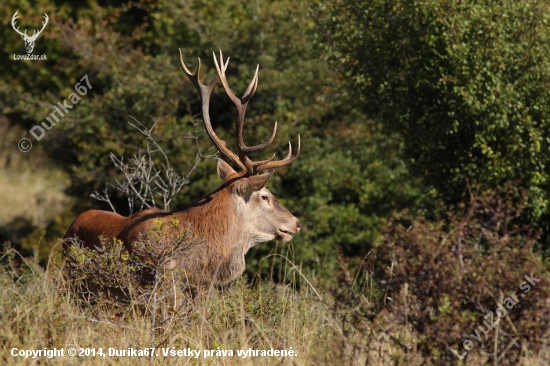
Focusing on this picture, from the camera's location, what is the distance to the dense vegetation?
17.2 feet

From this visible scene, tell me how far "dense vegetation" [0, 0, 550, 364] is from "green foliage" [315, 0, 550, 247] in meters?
0.02

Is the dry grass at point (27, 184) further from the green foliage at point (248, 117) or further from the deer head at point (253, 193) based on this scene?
the deer head at point (253, 193)

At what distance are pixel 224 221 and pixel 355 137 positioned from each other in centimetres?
693

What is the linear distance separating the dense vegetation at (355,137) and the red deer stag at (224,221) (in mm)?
465

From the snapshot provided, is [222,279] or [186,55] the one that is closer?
[222,279]

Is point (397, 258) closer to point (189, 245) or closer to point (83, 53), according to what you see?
point (189, 245)

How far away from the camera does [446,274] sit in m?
5.10

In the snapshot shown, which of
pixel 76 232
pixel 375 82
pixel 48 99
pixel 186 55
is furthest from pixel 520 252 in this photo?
pixel 48 99

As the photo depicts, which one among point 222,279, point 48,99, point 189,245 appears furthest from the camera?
point 48,99

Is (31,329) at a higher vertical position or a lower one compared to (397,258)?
lower

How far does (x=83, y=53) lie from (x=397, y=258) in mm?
10380

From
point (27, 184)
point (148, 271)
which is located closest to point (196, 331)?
point (148, 271)

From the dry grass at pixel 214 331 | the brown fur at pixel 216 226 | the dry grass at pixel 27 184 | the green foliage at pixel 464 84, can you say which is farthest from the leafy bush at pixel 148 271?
the dry grass at pixel 27 184

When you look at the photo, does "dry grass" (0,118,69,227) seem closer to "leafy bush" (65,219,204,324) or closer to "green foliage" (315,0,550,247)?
"green foliage" (315,0,550,247)
